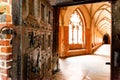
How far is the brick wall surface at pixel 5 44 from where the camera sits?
1.55m

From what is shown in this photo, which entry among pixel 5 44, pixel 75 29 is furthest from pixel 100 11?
pixel 5 44

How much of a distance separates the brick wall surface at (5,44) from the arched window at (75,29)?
7212 millimetres

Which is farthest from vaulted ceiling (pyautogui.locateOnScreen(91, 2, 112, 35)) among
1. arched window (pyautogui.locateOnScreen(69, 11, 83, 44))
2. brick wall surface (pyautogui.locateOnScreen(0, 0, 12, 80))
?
brick wall surface (pyautogui.locateOnScreen(0, 0, 12, 80))

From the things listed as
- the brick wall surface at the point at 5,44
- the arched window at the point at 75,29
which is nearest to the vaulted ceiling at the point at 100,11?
the arched window at the point at 75,29

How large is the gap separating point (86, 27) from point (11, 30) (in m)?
8.20

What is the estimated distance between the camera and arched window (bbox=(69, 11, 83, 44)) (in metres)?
8.85

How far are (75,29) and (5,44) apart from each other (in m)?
7.72

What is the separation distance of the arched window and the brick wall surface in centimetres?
721

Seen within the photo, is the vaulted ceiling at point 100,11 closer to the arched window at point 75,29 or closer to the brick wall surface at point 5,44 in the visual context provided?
the arched window at point 75,29

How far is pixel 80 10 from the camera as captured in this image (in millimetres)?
8852

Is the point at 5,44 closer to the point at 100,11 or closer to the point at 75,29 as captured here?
the point at 75,29

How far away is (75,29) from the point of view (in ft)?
30.0

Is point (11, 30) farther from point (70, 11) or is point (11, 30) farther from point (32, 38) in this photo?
point (70, 11)

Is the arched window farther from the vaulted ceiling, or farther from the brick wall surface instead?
the brick wall surface
